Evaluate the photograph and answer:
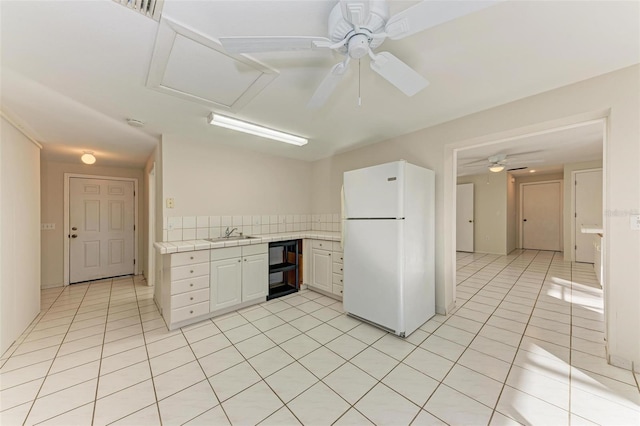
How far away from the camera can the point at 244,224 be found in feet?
12.0

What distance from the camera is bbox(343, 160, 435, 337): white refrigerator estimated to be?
231cm

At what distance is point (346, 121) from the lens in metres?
2.70

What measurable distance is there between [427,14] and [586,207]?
693 centimetres

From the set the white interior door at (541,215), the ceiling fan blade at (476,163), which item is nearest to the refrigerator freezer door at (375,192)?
the ceiling fan blade at (476,163)

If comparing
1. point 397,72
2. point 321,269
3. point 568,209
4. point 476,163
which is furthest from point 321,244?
point 568,209

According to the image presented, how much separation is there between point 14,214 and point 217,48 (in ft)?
9.15

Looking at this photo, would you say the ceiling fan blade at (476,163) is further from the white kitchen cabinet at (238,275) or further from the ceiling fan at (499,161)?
the white kitchen cabinet at (238,275)

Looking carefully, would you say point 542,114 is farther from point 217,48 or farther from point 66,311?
point 66,311

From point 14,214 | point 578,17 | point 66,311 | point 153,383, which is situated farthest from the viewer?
point 66,311

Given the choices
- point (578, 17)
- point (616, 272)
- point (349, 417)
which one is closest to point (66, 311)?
point (349, 417)

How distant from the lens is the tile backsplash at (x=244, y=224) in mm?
3027

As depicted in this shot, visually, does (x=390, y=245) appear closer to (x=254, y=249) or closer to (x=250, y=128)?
(x=254, y=249)

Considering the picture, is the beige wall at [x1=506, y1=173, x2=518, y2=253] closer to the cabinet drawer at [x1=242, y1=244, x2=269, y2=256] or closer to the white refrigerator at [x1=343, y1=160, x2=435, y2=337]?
the white refrigerator at [x1=343, y1=160, x2=435, y2=337]

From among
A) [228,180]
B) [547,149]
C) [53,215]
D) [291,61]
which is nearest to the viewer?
[291,61]
